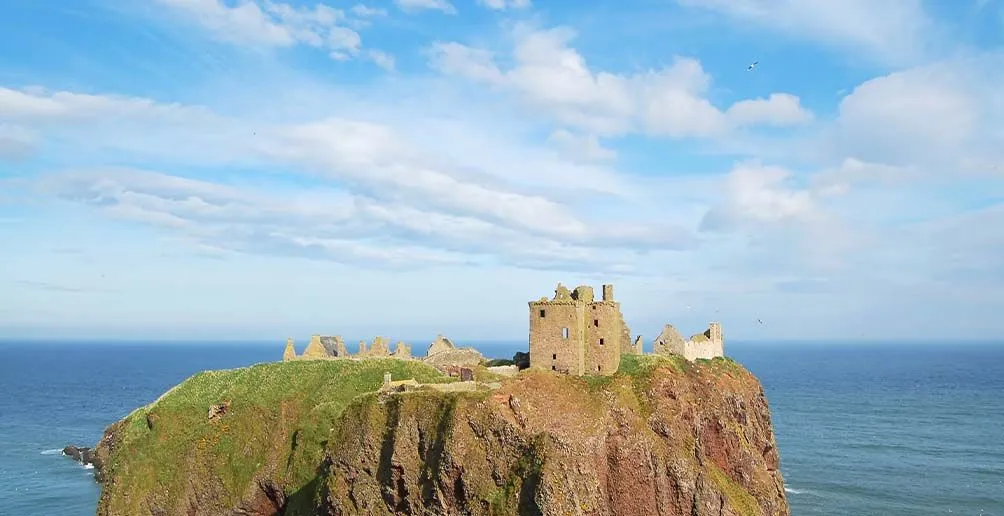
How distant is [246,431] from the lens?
55562 millimetres

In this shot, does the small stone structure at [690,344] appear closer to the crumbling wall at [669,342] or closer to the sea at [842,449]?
the crumbling wall at [669,342]

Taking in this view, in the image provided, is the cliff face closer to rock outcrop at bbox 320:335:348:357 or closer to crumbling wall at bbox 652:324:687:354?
crumbling wall at bbox 652:324:687:354

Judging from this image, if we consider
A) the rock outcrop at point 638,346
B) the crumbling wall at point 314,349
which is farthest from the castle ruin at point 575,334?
the crumbling wall at point 314,349

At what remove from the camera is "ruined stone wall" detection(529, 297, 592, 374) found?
50.2 metres

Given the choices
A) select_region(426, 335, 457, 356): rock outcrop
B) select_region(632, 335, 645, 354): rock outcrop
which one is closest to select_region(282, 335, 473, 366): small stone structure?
select_region(426, 335, 457, 356): rock outcrop

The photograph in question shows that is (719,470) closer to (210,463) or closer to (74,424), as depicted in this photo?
(210,463)

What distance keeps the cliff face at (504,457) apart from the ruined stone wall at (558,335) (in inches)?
75.2

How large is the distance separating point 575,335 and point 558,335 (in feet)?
4.02

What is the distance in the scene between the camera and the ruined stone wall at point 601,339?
50.8 m

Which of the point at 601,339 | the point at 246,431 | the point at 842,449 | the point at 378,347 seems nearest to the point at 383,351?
the point at 378,347

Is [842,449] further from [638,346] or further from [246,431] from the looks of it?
[246,431]

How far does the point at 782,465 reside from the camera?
89875mm

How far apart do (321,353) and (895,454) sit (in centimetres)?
7374

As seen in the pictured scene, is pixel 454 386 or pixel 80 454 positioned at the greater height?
pixel 454 386
